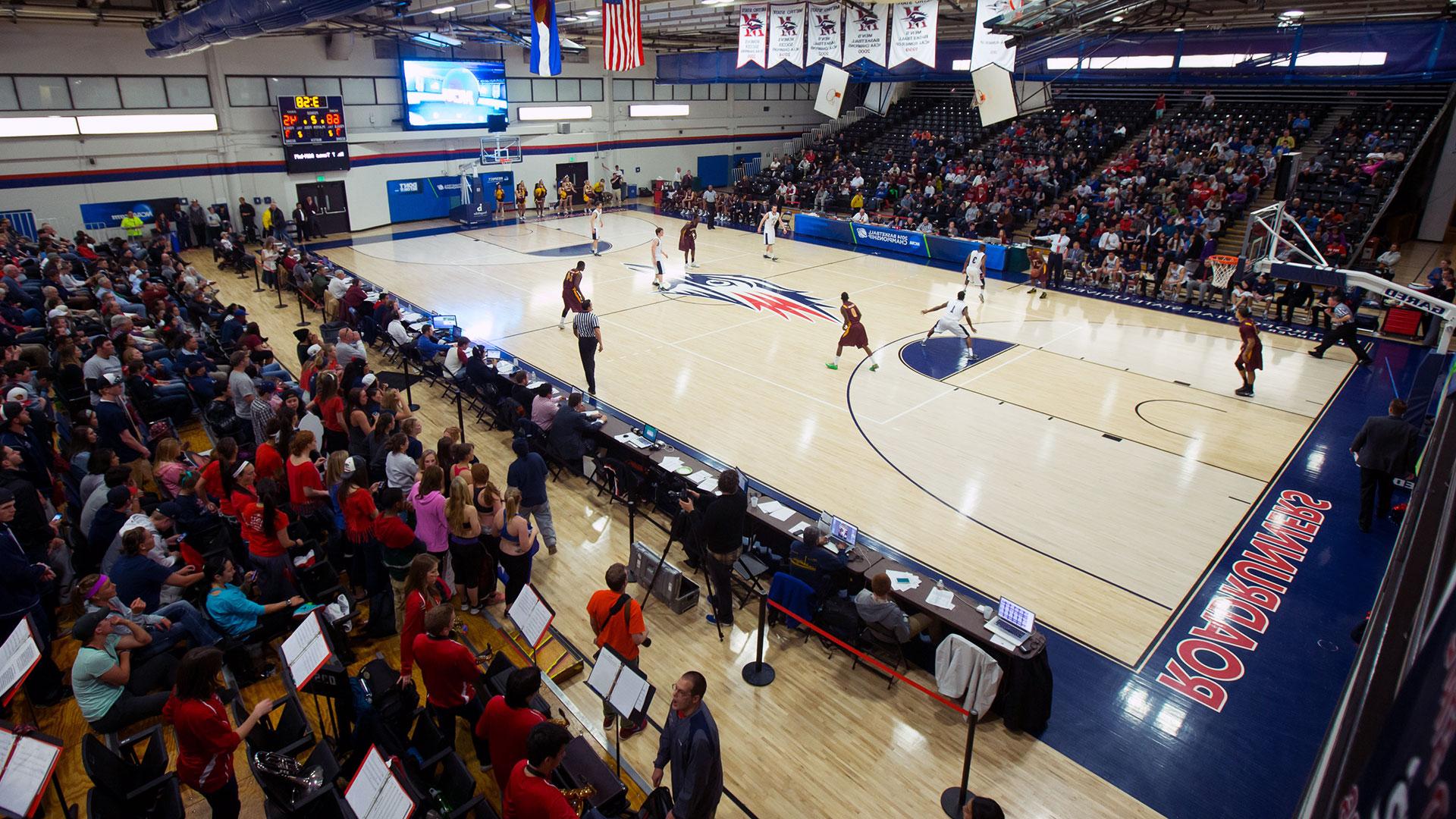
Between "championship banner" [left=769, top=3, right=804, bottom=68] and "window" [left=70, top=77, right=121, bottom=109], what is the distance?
63.0ft

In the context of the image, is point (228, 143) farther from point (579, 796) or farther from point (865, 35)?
point (579, 796)

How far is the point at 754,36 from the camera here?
1828 cm

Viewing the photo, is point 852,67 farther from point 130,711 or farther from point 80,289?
point 130,711

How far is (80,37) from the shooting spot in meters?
21.3

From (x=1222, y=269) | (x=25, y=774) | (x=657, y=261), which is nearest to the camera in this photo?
(x=25, y=774)

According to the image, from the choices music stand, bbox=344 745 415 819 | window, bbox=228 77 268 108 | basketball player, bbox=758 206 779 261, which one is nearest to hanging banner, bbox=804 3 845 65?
basketball player, bbox=758 206 779 261

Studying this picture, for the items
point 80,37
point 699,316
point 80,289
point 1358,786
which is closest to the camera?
point 1358,786

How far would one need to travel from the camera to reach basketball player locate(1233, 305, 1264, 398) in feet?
43.2

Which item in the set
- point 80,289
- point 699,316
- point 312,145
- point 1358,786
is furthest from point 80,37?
point 1358,786

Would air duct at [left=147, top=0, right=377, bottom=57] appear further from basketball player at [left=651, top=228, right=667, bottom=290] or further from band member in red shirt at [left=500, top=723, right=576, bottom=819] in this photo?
band member in red shirt at [left=500, top=723, right=576, bottom=819]

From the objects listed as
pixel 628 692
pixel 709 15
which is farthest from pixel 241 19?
pixel 709 15

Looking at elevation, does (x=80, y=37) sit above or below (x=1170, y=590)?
above

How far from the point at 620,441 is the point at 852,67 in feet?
67.7

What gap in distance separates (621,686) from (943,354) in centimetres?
1224
